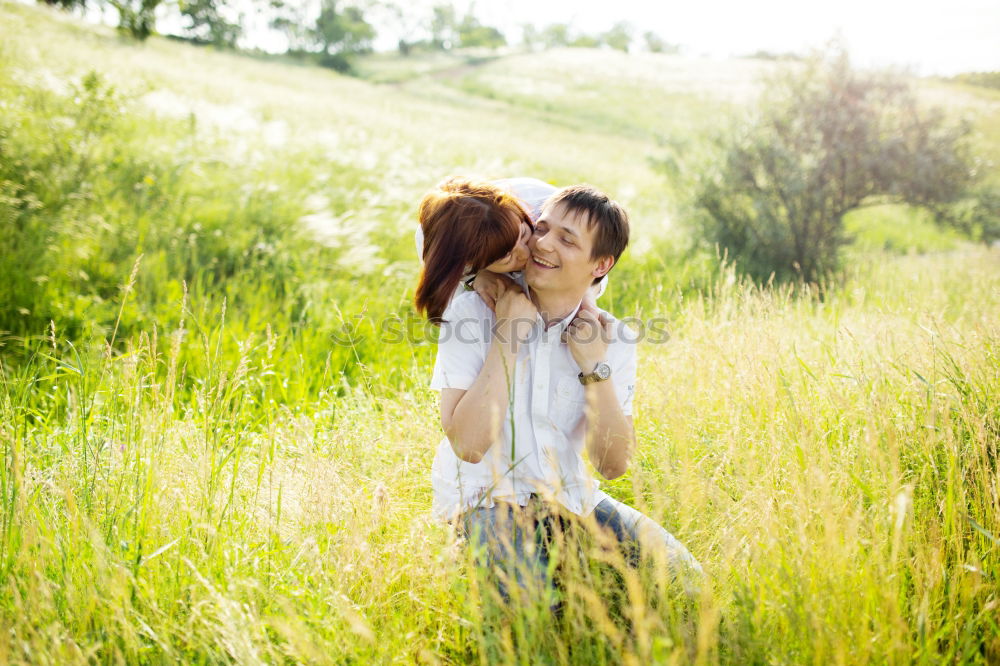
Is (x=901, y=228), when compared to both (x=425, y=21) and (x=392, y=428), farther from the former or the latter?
(x=425, y=21)

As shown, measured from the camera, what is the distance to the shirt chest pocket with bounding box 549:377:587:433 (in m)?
2.46

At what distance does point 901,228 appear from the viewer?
1306 cm

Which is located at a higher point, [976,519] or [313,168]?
[313,168]

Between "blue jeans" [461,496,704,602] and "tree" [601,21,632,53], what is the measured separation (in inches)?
3745

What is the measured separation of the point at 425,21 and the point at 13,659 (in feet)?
262

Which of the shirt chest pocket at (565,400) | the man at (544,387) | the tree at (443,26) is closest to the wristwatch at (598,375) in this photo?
the man at (544,387)

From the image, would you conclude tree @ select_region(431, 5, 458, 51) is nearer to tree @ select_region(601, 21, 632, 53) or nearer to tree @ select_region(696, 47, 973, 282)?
tree @ select_region(601, 21, 632, 53)

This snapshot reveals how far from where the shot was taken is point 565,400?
2.47m

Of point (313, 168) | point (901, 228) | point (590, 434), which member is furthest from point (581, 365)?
point (901, 228)

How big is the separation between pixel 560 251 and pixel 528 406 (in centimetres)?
59

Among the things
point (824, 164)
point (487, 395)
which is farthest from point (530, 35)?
point (487, 395)

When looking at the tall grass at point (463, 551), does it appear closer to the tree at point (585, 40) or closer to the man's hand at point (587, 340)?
the man's hand at point (587, 340)

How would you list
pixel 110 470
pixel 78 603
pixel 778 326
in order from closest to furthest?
pixel 78 603
pixel 110 470
pixel 778 326

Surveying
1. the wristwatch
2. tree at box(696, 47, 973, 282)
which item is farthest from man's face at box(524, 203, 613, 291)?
tree at box(696, 47, 973, 282)
